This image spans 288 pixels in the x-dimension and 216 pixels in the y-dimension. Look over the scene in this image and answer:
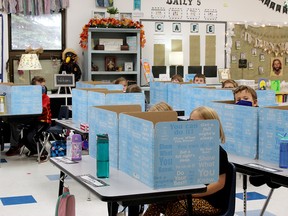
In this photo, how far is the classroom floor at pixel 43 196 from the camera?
5633 millimetres

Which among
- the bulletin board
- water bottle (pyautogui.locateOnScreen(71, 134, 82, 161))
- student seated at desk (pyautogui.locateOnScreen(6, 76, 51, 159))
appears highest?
the bulletin board

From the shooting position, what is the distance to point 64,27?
39.1ft

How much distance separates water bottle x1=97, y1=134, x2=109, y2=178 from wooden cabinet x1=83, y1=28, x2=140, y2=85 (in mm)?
8041

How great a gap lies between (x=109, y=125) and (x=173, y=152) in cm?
76

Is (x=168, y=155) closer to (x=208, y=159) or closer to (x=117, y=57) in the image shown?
(x=208, y=159)

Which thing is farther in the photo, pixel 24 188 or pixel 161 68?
pixel 161 68

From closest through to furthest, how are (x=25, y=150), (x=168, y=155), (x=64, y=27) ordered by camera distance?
(x=168, y=155) → (x=25, y=150) → (x=64, y=27)

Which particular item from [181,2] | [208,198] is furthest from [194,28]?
[208,198]

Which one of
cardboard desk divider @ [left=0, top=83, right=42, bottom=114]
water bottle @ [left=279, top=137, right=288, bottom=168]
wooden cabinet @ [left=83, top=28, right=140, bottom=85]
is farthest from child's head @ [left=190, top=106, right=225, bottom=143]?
wooden cabinet @ [left=83, top=28, right=140, bottom=85]

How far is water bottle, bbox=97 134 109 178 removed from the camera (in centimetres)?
361

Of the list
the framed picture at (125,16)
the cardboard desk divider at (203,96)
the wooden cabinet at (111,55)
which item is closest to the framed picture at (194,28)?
the framed picture at (125,16)

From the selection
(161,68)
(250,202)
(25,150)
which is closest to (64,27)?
(161,68)

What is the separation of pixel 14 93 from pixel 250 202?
3.80 meters

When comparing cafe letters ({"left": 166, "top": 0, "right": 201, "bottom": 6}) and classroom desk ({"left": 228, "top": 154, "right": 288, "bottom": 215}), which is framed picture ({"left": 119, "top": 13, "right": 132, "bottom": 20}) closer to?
cafe letters ({"left": 166, "top": 0, "right": 201, "bottom": 6})
